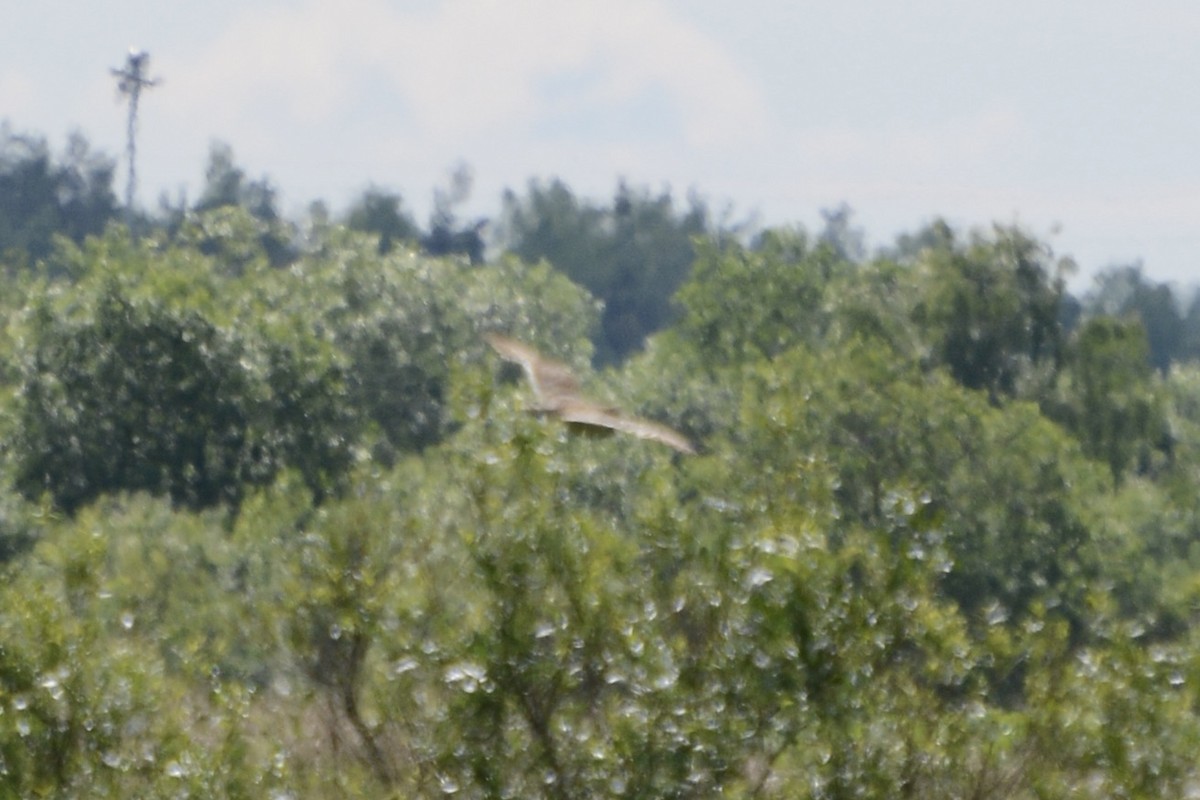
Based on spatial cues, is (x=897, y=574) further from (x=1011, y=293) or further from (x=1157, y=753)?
(x=1011, y=293)

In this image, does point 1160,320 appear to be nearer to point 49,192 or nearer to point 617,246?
point 617,246

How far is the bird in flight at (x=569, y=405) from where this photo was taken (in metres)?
11.1

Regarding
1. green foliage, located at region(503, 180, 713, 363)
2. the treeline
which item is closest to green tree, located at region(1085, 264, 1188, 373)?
the treeline

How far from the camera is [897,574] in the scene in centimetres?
855

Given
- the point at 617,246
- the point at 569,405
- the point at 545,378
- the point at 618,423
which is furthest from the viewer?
the point at 617,246

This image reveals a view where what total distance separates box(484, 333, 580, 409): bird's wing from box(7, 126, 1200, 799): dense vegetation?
405mm

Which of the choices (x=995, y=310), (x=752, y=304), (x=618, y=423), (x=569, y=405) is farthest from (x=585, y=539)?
(x=752, y=304)

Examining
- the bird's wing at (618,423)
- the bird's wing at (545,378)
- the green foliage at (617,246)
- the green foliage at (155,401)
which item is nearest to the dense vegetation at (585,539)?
the green foliage at (155,401)

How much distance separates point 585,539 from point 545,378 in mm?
4480

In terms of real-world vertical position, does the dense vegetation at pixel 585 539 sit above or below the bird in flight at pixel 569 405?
below

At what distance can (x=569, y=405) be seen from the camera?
40.9 feet

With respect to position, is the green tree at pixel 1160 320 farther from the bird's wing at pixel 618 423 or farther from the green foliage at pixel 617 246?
the bird's wing at pixel 618 423

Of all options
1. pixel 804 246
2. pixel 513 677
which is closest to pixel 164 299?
pixel 804 246

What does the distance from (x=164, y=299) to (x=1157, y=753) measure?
29.9 metres
